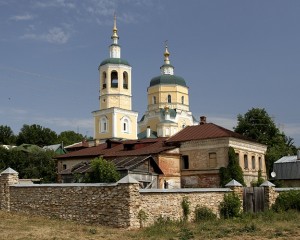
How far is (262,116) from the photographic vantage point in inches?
2170

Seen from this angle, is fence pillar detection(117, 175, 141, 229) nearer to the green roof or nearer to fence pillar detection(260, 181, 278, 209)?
fence pillar detection(260, 181, 278, 209)

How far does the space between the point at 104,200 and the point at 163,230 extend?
2.86 meters

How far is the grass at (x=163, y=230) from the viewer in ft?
51.8

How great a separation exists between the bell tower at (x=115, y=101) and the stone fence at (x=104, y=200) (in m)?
36.1

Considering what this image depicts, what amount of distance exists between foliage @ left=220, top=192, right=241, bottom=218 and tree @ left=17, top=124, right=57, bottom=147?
2561 inches

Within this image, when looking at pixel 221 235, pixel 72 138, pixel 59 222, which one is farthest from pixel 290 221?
pixel 72 138

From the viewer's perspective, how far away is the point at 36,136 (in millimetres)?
82750

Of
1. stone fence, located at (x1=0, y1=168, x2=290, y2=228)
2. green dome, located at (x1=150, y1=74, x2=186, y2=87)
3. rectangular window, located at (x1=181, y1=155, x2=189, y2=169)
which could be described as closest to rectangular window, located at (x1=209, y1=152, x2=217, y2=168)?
rectangular window, located at (x1=181, y1=155, x2=189, y2=169)

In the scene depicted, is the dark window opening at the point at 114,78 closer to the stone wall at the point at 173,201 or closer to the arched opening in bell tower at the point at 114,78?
the arched opening in bell tower at the point at 114,78

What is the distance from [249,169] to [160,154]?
24.7 ft

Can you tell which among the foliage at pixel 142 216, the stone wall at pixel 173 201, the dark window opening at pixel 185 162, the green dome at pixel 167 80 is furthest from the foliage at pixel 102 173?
the green dome at pixel 167 80

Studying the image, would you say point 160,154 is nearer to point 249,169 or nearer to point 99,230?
point 249,169

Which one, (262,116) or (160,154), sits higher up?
(262,116)

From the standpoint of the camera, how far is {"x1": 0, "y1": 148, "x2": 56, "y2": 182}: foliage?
2122 inches
